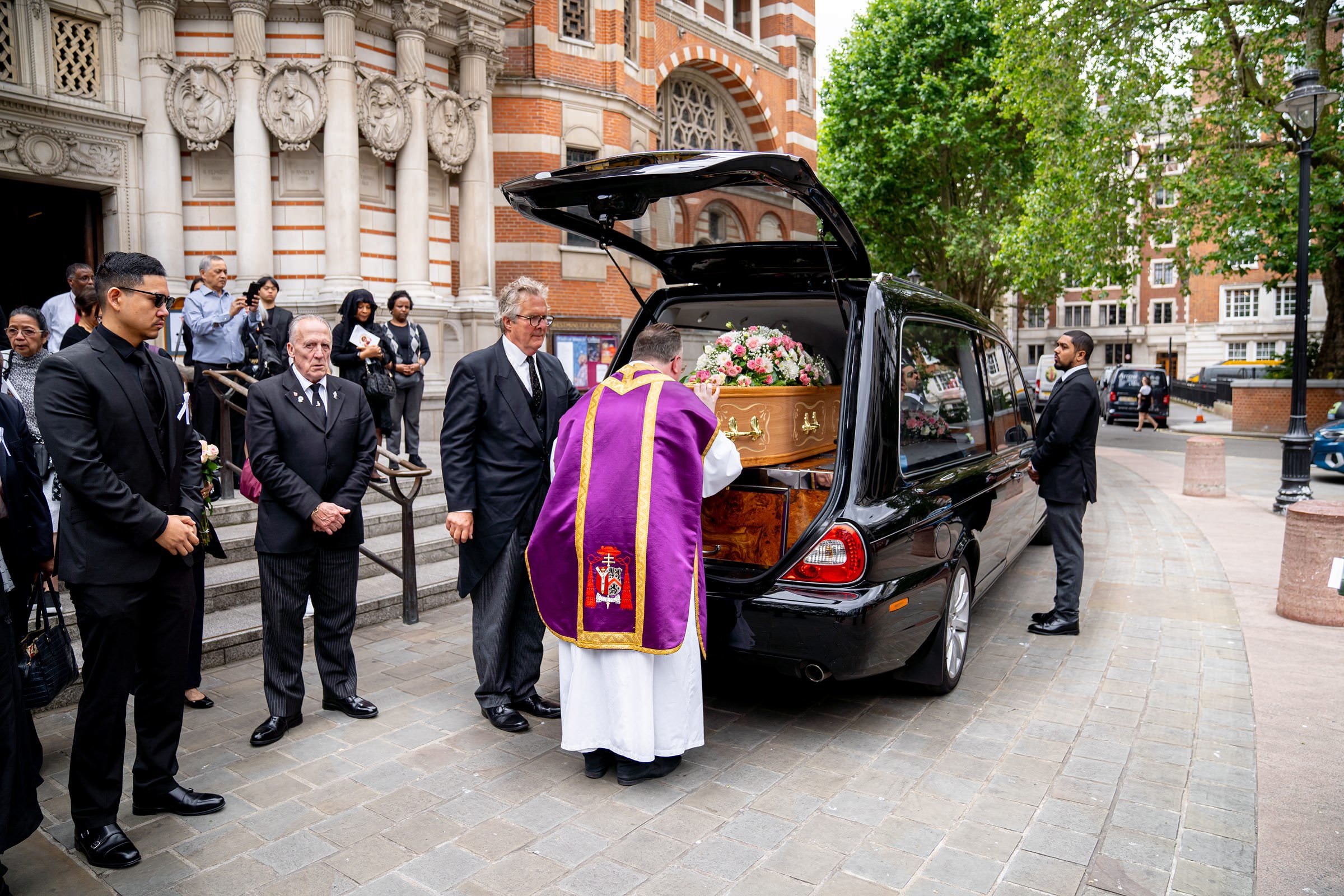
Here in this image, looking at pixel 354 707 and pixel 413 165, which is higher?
pixel 413 165

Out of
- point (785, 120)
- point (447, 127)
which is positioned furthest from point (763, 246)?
point (785, 120)

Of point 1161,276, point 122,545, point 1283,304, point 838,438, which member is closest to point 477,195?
point 838,438

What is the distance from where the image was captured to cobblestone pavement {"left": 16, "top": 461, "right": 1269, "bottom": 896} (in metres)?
3.03

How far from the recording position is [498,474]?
4.39 m

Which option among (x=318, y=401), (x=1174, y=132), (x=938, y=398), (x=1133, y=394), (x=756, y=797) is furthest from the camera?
(x=1133, y=394)

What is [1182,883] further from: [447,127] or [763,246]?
[447,127]

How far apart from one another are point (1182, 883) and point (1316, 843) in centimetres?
73

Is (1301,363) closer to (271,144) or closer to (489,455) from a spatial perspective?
(489,455)

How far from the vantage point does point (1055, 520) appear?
5.98 m

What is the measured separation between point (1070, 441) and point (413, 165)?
10360 mm

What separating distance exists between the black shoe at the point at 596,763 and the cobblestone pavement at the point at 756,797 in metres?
0.05

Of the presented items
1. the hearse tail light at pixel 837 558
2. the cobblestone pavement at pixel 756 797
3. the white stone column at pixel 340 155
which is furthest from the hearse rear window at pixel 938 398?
the white stone column at pixel 340 155

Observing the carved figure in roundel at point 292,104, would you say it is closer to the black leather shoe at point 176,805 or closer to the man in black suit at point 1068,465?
the man in black suit at point 1068,465

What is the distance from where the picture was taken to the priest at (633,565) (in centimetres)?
366
